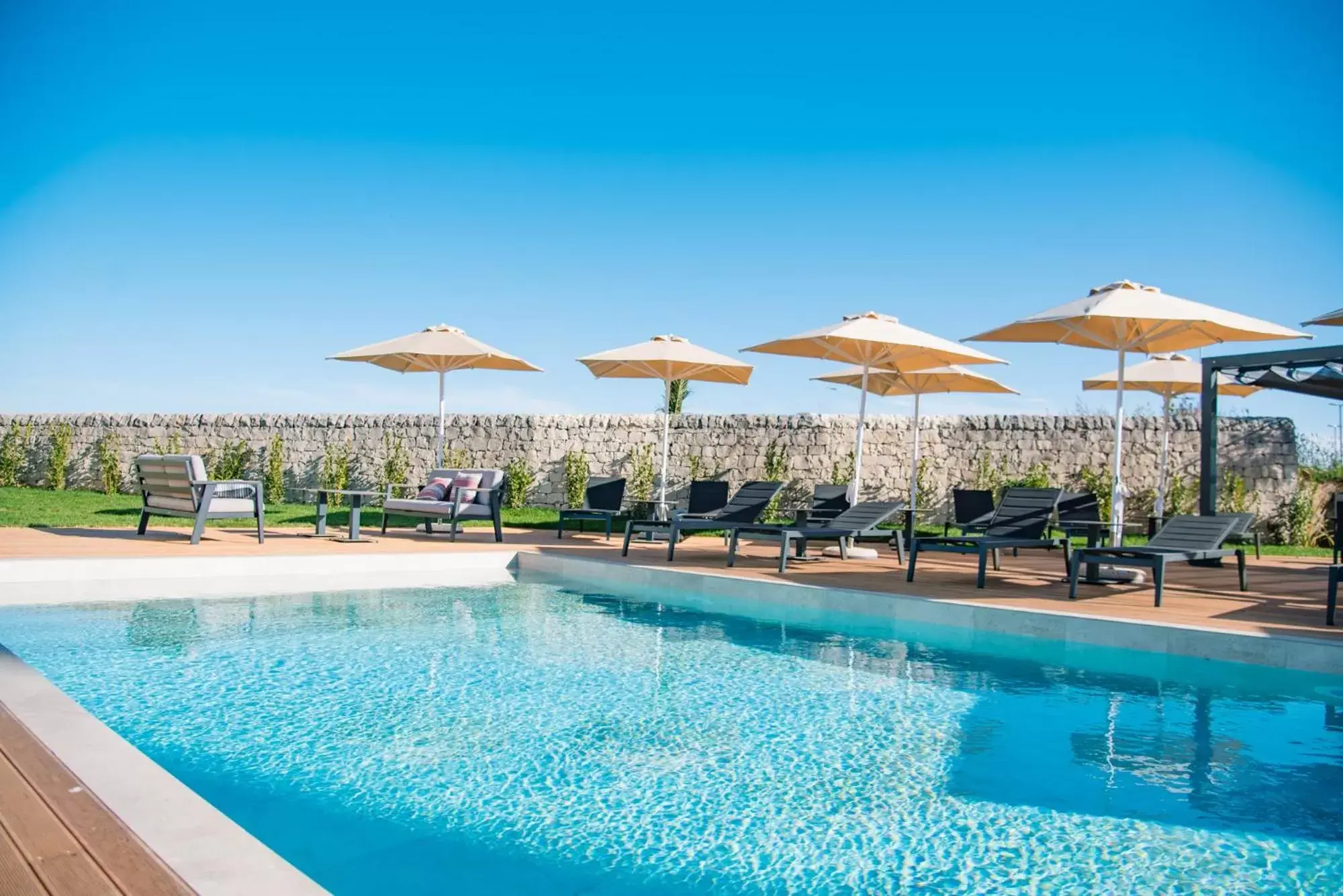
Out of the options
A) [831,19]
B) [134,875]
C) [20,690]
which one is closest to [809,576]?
[20,690]

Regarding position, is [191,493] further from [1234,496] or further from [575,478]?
[1234,496]

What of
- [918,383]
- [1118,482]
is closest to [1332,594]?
[1118,482]

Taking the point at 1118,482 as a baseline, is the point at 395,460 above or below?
below

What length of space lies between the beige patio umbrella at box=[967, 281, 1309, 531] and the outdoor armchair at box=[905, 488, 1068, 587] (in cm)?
62

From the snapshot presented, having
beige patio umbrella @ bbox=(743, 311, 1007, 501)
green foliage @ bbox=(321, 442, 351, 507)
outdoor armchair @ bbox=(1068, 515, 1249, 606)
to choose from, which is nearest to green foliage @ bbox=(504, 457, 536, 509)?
green foliage @ bbox=(321, 442, 351, 507)

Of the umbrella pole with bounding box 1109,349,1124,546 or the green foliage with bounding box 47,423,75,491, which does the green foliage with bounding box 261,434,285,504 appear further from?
the umbrella pole with bounding box 1109,349,1124,546

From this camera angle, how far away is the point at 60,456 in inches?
703

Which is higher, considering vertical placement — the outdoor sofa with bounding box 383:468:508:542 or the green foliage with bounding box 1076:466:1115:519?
the green foliage with bounding box 1076:466:1115:519

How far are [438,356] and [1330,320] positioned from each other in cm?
994

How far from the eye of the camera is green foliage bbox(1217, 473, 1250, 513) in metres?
13.1

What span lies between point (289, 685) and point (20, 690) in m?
1.35

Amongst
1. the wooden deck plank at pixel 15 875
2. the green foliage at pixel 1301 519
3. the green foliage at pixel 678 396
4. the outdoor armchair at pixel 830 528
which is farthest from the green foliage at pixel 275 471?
the green foliage at pixel 1301 519

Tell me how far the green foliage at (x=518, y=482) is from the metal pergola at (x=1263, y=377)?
1034 cm

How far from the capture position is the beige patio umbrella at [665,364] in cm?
1093
